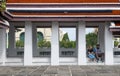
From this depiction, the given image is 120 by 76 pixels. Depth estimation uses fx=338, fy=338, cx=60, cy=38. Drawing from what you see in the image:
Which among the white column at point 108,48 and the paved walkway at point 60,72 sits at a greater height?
the white column at point 108,48

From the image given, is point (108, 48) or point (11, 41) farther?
point (11, 41)

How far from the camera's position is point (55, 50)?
23.9 m

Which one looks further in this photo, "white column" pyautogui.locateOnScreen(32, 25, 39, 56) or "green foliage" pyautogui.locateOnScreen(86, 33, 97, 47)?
"green foliage" pyautogui.locateOnScreen(86, 33, 97, 47)

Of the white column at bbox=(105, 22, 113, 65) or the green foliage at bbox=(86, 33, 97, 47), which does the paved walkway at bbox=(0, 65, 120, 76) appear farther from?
the green foliage at bbox=(86, 33, 97, 47)

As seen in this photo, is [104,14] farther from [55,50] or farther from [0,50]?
[0,50]

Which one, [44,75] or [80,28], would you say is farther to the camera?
[80,28]

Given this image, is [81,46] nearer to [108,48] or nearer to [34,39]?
[108,48]

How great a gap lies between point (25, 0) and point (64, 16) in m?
3.24

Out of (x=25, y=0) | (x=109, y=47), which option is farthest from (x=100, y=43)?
(x=25, y=0)

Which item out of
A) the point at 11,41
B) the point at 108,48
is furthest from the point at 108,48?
the point at 11,41

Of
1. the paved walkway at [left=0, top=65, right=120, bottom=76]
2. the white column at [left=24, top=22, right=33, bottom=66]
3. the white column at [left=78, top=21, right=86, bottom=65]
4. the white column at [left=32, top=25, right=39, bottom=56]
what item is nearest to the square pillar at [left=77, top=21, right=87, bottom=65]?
the white column at [left=78, top=21, right=86, bottom=65]

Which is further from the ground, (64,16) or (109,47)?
(64,16)

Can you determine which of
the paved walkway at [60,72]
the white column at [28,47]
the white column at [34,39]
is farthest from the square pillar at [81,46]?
the paved walkway at [60,72]

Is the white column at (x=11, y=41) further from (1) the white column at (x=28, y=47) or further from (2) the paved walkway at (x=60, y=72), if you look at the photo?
(2) the paved walkway at (x=60, y=72)
